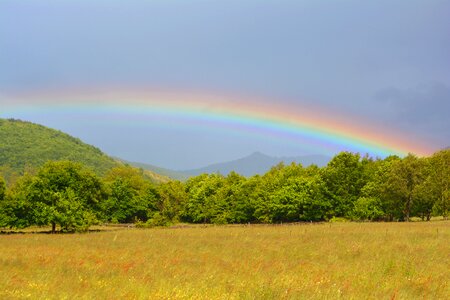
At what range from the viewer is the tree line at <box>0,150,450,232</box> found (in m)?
46.6

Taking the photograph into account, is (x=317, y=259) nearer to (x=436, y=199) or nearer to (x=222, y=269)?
(x=222, y=269)

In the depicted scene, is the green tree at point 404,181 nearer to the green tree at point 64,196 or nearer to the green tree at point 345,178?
the green tree at point 345,178

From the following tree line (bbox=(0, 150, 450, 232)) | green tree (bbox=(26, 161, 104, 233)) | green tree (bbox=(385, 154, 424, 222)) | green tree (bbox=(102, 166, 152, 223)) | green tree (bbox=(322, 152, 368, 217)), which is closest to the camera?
green tree (bbox=(26, 161, 104, 233))

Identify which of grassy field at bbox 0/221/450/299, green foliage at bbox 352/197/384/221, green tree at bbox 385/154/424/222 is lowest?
green foliage at bbox 352/197/384/221

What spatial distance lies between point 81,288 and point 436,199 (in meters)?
75.6

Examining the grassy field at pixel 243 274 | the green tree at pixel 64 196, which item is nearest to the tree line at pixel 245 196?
the green tree at pixel 64 196

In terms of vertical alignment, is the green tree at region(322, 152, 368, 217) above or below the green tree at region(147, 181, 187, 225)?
above

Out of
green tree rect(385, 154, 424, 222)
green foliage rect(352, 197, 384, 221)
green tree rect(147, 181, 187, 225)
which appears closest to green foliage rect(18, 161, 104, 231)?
green foliage rect(352, 197, 384, 221)

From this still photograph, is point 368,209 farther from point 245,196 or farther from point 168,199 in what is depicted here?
point 168,199

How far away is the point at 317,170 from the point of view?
96250 mm

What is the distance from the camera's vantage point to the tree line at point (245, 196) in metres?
46.6

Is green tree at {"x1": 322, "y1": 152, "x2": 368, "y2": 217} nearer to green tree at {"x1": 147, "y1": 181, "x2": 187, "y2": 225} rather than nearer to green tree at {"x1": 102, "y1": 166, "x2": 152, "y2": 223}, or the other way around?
green tree at {"x1": 147, "y1": 181, "x2": 187, "y2": 225}

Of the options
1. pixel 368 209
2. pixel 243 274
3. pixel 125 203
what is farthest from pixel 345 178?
pixel 243 274

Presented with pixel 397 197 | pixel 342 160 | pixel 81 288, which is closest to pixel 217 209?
pixel 342 160
